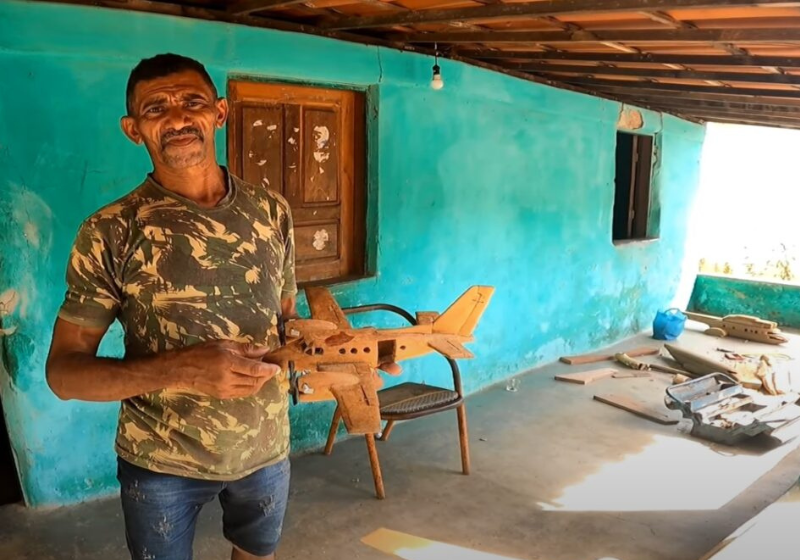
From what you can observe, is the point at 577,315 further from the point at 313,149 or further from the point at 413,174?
the point at 313,149

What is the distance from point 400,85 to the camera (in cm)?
429

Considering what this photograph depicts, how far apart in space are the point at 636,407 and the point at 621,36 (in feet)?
9.14

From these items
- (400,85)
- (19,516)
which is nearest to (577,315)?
(400,85)

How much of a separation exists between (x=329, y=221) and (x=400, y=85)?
98 centimetres

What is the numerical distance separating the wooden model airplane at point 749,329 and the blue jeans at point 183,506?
6909 millimetres

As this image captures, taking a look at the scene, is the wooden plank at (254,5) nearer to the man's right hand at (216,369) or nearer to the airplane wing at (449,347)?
the airplane wing at (449,347)

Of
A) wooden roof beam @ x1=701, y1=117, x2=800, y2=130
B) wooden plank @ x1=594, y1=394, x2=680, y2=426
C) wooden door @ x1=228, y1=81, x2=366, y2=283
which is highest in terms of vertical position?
wooden roof beam @ x1=701, y1=117, x2=800, y2=130

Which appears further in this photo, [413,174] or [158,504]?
[413,174]

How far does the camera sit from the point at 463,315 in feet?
6.34

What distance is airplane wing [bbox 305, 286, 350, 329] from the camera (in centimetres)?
197

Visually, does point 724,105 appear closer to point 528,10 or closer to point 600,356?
point 600,356

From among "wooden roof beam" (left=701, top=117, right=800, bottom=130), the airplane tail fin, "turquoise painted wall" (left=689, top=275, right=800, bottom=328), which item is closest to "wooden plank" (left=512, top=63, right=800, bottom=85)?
the airplane tail fin

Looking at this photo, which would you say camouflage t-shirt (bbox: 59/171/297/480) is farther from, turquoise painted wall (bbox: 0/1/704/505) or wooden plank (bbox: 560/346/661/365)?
wooden plank (bbox: 560/346/661/365)

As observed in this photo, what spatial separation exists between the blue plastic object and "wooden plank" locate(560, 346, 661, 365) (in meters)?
0.50
